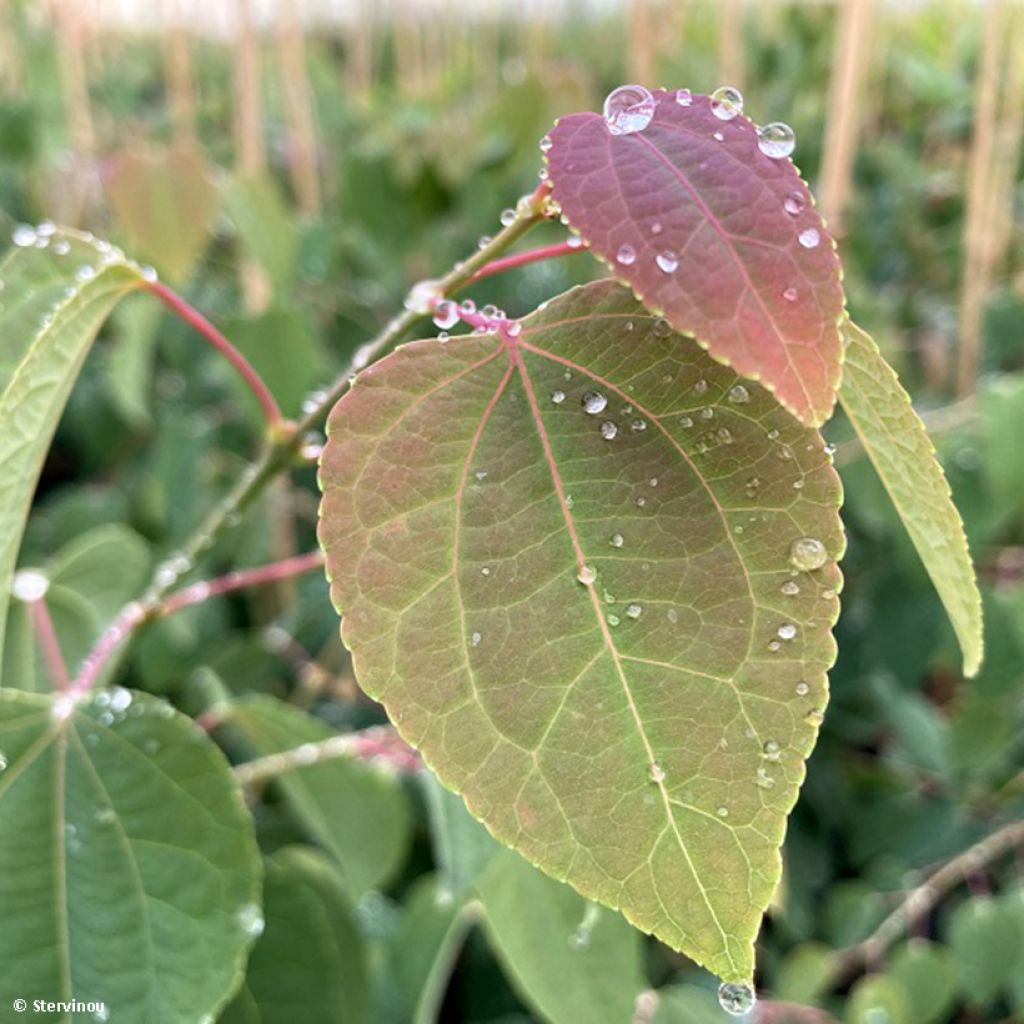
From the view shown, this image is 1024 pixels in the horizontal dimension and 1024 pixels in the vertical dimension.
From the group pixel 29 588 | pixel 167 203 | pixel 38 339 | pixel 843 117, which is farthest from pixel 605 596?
pixel 843 117

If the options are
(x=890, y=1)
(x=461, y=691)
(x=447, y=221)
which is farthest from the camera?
(x=890, y=1)

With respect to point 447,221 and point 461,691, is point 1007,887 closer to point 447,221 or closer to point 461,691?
point 461,691

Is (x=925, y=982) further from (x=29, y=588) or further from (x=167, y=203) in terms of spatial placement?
(x=167, y=203)

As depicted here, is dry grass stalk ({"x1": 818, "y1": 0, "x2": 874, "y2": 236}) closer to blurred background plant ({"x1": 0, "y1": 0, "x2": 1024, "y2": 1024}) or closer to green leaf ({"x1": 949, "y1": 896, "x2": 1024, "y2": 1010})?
blurred background plant ({"x1": 0, "y1": 0, "x2": 1024, "y2": 1024})

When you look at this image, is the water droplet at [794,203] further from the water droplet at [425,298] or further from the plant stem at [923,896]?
the plant stem at [923,896]

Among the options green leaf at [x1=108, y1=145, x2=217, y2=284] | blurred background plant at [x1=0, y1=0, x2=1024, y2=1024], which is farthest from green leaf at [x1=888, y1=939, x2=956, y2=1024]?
green leaf at [x1=108, y1=145, x2=217, y2=284]

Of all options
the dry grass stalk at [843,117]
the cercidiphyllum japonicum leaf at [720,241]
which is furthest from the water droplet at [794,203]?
the dry grass stalk at [843,117]

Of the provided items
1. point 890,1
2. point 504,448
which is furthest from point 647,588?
point 890,1

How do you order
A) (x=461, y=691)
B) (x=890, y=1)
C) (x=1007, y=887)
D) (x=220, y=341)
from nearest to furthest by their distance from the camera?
1. (x=461, y=691)
2. (x=220, y=341)
3. (x=1007, y=887)
4. (x=890, y=1)
